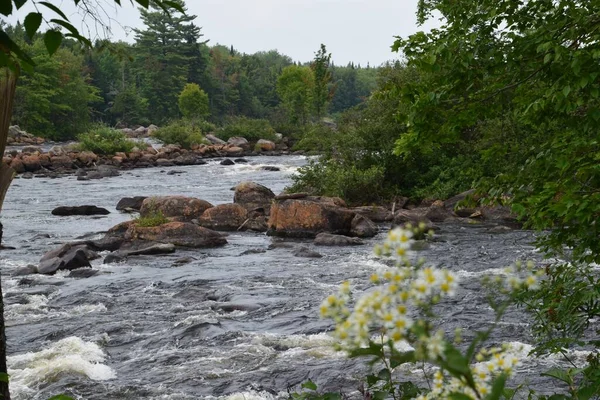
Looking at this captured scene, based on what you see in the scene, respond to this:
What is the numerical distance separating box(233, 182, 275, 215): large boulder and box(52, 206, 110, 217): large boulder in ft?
15.9

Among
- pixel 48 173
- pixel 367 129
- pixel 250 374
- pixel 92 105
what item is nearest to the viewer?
pixel 250 374

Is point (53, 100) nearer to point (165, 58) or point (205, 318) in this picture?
point (165, 58)

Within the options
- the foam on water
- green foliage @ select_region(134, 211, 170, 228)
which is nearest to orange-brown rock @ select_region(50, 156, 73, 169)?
green foliage @ select_region(134, 211, 170, 228)

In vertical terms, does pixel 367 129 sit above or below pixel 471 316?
above

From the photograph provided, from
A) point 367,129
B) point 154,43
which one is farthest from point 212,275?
point 154,43

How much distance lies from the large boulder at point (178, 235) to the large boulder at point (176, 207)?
93.3 inches

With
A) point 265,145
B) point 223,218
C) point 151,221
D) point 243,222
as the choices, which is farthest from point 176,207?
point 265,145

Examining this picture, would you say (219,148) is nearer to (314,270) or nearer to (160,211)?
(160,211)

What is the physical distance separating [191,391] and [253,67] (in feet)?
376

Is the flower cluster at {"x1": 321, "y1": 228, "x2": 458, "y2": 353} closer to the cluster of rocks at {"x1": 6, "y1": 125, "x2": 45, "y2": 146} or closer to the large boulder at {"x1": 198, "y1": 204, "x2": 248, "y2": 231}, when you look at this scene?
the large boulder at {"x1": 198, "y1": 204, "x2": 248, "y2": 231}

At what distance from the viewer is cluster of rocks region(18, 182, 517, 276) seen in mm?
15859

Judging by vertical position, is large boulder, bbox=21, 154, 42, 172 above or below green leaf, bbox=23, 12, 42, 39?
below

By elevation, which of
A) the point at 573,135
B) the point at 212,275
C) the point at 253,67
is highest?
the point at 253,67

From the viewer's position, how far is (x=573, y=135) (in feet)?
15.5
